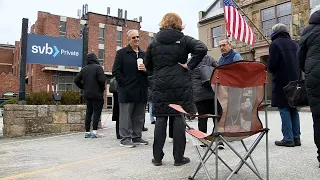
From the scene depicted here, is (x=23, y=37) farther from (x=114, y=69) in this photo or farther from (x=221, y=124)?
(x=221, y=124)

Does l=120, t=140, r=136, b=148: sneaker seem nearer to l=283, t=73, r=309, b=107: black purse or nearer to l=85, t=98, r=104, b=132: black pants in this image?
l=85, t=98, r=104, b=132: black pants

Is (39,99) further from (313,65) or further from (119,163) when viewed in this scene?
(313,65)

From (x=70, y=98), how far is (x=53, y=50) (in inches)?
59.6

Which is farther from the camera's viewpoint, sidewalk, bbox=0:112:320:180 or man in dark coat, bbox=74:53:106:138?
man in dark coat, bbox=74:53:106:138

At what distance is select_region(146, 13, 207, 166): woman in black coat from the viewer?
3912 millimetres

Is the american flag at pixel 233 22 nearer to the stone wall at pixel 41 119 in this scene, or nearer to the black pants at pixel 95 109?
the stone wall at pixel 41 119

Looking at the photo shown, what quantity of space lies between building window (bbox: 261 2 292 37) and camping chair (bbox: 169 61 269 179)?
19.5m

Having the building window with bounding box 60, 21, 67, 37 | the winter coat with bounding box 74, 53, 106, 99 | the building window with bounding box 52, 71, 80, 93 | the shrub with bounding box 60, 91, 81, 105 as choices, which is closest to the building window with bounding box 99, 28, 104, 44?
the building window with bounding box 60, 21, 67, 37

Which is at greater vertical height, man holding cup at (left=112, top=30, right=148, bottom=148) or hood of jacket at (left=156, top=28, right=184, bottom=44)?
hood of jacket at (left=156, top=28, right=184, bottom=44)

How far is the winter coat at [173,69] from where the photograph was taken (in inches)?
154

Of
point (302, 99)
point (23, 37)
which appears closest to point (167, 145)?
point (302, 99)

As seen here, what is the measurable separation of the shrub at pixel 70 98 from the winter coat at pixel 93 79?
1.61m

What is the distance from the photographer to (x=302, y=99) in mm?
4047

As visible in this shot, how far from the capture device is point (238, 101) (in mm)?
2992
